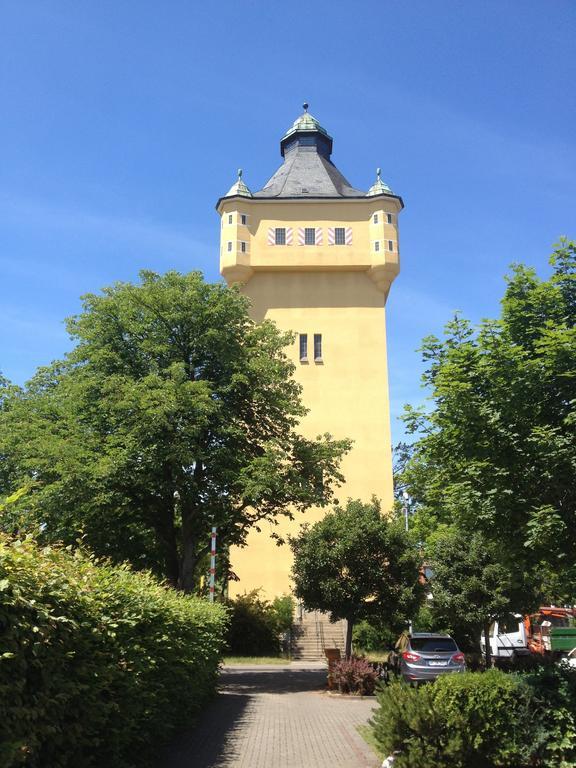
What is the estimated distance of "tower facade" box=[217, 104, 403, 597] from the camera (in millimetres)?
40719

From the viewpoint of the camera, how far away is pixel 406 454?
66.6m

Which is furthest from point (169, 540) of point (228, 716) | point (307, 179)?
point (307, 179)

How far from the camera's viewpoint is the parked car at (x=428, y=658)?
58.7 feet

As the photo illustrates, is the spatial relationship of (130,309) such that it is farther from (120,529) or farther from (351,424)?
(351,424)

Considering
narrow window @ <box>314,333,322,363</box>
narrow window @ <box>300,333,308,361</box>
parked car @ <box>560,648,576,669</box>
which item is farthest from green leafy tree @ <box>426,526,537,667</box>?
narrow window @ <box>300,333,308,361</box>

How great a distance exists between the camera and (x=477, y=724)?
344 inches

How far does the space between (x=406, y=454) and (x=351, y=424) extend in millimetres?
27118

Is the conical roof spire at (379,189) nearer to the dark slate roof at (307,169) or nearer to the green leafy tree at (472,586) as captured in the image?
the dark slate roof at (307,169)

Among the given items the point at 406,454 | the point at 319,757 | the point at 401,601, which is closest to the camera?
the point at 319,757

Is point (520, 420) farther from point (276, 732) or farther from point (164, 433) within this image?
point (164, 433)

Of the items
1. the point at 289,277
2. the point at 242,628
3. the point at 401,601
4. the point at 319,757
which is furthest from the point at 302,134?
the point at 319,757

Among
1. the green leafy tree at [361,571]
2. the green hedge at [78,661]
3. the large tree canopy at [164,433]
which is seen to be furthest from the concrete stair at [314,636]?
the green hedge at [78,661]

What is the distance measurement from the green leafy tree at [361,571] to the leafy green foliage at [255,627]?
44.0 feet

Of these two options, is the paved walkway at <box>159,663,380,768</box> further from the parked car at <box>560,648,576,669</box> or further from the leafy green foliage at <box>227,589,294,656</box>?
the leafy green foliage at <box>227,589,294,656</box>
